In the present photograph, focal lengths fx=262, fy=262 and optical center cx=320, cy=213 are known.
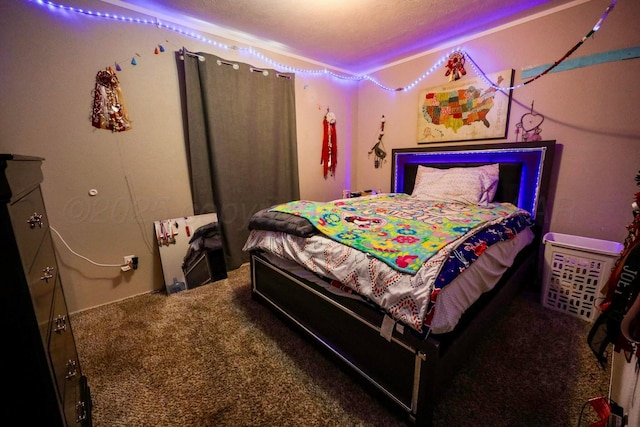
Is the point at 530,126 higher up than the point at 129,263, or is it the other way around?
the point at 530,126

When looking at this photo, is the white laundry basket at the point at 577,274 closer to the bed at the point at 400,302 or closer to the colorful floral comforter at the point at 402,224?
the bed at the point at 400,302

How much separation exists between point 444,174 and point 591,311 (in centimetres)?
155

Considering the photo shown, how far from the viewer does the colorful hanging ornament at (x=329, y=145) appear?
3508mm

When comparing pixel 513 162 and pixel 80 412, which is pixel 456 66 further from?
pixel 80 412

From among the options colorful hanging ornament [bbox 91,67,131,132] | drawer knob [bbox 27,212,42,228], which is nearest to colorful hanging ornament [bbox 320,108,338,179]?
colorful hanging ornament [bbox 91,67,131,132]

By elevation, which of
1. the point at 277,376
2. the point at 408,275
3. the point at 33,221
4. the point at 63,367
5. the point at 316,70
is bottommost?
the point at 277,376

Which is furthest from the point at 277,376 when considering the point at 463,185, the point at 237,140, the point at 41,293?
the point at 463,185

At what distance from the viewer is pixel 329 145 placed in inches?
141

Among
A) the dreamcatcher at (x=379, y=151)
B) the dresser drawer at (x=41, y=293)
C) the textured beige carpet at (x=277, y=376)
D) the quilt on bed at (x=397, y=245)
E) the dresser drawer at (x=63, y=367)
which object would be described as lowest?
the textured beige carpet at (x=277, y=376)

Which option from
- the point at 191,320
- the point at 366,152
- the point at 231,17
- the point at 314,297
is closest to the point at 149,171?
the point at 191,320

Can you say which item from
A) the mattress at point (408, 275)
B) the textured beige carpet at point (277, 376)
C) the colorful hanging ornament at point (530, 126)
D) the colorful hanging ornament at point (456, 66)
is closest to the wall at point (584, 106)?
the colorful hanging ornament at point (530, 126)

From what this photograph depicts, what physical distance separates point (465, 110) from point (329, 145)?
64.3 inches

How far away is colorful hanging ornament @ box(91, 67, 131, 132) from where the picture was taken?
199 cm

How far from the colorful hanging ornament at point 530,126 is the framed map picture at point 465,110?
12 centimetres
